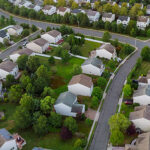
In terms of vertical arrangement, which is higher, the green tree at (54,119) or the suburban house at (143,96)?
the suburban house at (143,96)

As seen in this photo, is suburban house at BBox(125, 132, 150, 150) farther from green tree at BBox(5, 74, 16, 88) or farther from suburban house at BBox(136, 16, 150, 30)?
suburban house at BBox(136, 16, 150, 30)

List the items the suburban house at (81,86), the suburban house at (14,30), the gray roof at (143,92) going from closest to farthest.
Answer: the gray roof at (143,92) < the suburban house at (81,86) < the suburban house at (14,30)

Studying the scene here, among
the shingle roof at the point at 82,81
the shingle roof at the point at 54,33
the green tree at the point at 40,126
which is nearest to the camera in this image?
the green tree at the point at 40,126

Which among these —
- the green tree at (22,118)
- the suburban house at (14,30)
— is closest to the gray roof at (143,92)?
the green tree at (22,118)

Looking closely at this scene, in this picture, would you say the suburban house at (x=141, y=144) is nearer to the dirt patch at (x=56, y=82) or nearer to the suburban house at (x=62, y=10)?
Answer: the dirt patch at (x=56, y=82)

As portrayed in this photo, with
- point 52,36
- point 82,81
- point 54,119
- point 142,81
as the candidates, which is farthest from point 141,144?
point 52,36

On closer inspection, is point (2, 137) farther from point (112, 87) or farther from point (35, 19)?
point (35, 19)
